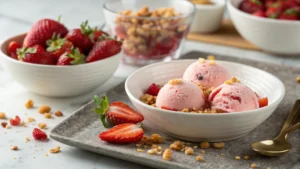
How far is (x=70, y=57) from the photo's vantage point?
6.51 ft

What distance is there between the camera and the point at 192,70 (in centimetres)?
188

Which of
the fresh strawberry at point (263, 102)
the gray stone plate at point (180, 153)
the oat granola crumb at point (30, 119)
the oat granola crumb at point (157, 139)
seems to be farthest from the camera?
the oat granola crumb at point (30, 119)

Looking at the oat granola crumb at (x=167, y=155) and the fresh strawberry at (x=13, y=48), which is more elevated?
the fresh strawberry at (x=13, y=48)

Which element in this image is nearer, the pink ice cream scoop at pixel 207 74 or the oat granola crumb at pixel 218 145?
the oat granola crumb at pixel 218 145

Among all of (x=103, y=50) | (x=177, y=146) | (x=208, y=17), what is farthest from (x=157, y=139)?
(x=208, y=17)

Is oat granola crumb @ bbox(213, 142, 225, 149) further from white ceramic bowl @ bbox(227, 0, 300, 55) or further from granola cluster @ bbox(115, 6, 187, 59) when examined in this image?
white ceramic bowl @ bbox(227, 0, 300, 55)

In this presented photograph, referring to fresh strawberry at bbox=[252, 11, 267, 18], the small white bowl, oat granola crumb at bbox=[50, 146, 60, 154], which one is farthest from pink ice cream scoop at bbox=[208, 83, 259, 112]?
the small white bowl

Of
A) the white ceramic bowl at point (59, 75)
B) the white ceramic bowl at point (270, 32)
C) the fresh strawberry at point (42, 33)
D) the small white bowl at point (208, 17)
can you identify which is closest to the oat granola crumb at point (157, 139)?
the white ceramic bowl at point (59, 75)

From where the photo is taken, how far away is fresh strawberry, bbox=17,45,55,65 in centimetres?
198

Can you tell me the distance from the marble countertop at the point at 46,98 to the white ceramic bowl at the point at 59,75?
5 centimetres

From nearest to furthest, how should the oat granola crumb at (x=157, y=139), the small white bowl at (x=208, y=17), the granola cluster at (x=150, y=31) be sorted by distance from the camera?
the oat granola crumb at (x=157, y=139) < the granola cluster at (x=150, y=31) < the small white bowl at (x=208, y=17)

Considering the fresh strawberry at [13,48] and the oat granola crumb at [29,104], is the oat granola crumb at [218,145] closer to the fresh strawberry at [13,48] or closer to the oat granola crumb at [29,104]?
the oat granola crumb at [29,104]

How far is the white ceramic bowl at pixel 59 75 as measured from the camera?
1964mm

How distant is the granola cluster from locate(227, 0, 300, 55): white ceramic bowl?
263 millimetres
